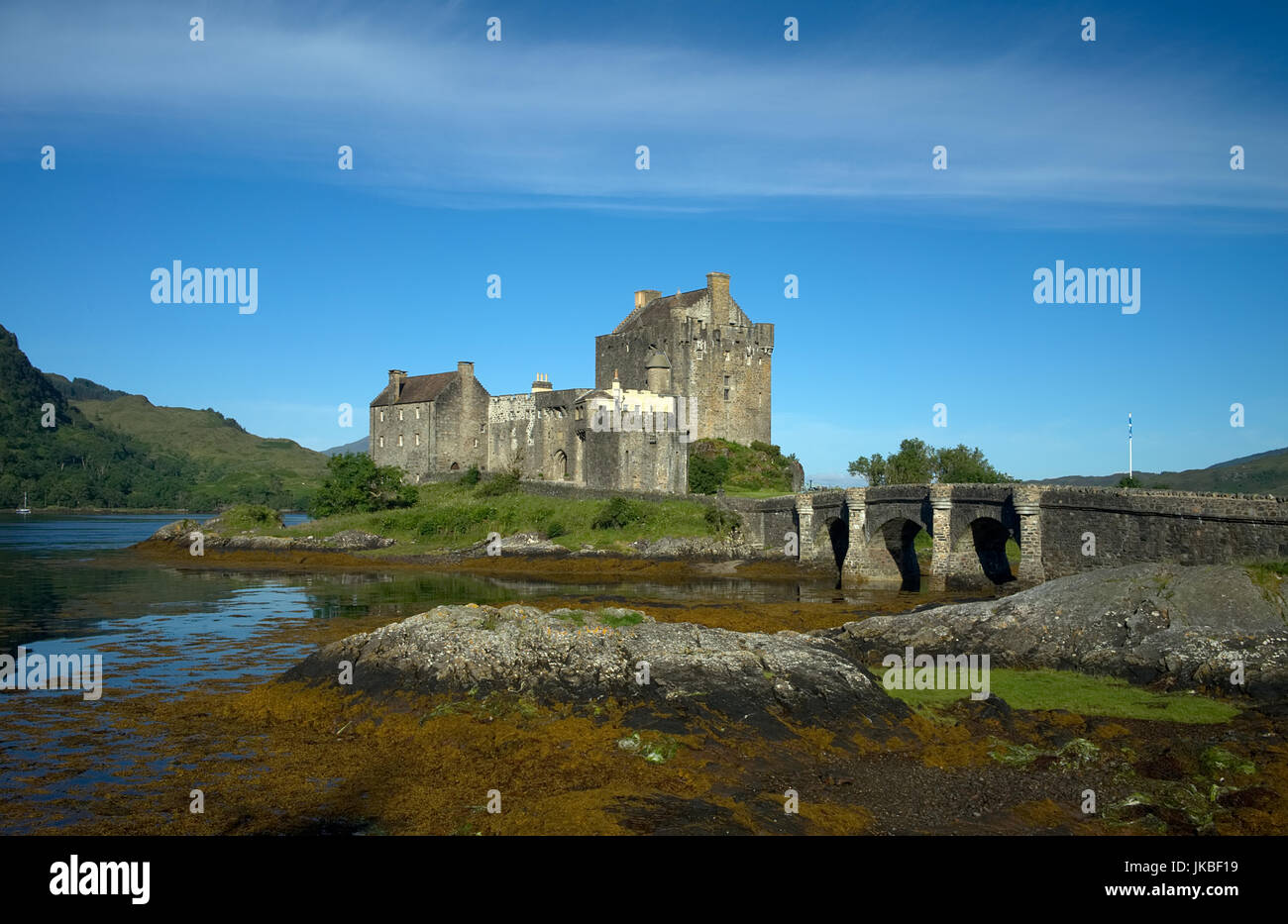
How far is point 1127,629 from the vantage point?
76.5 feet

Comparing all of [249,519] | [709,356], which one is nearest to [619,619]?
[709,356]

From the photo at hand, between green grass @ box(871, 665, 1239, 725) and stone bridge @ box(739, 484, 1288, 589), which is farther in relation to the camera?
stone bridge @ box(739, 484, 1288, 589)

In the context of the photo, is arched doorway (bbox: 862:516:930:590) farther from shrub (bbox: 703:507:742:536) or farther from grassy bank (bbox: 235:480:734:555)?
grassy bank (bbox: 235:480:734:555)

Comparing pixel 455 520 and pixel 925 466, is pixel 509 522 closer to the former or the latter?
pixel 455 520

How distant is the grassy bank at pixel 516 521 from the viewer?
52.8m

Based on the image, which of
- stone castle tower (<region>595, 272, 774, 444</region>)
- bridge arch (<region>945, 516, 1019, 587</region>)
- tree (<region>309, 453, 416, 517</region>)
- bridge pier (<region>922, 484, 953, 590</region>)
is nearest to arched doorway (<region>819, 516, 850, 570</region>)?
bridge arch (<region>945, 516, 1019, 587</region>)

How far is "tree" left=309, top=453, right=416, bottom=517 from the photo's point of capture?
65.6 metres

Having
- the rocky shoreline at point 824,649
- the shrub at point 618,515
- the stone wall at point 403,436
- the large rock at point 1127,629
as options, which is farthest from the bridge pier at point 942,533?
the stone wall at point 403,436

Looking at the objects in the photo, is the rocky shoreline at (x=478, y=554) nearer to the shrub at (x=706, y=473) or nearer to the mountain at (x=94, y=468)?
the shrub at (x=706, y=473)

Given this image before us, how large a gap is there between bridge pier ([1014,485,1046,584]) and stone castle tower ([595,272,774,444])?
102 ft
